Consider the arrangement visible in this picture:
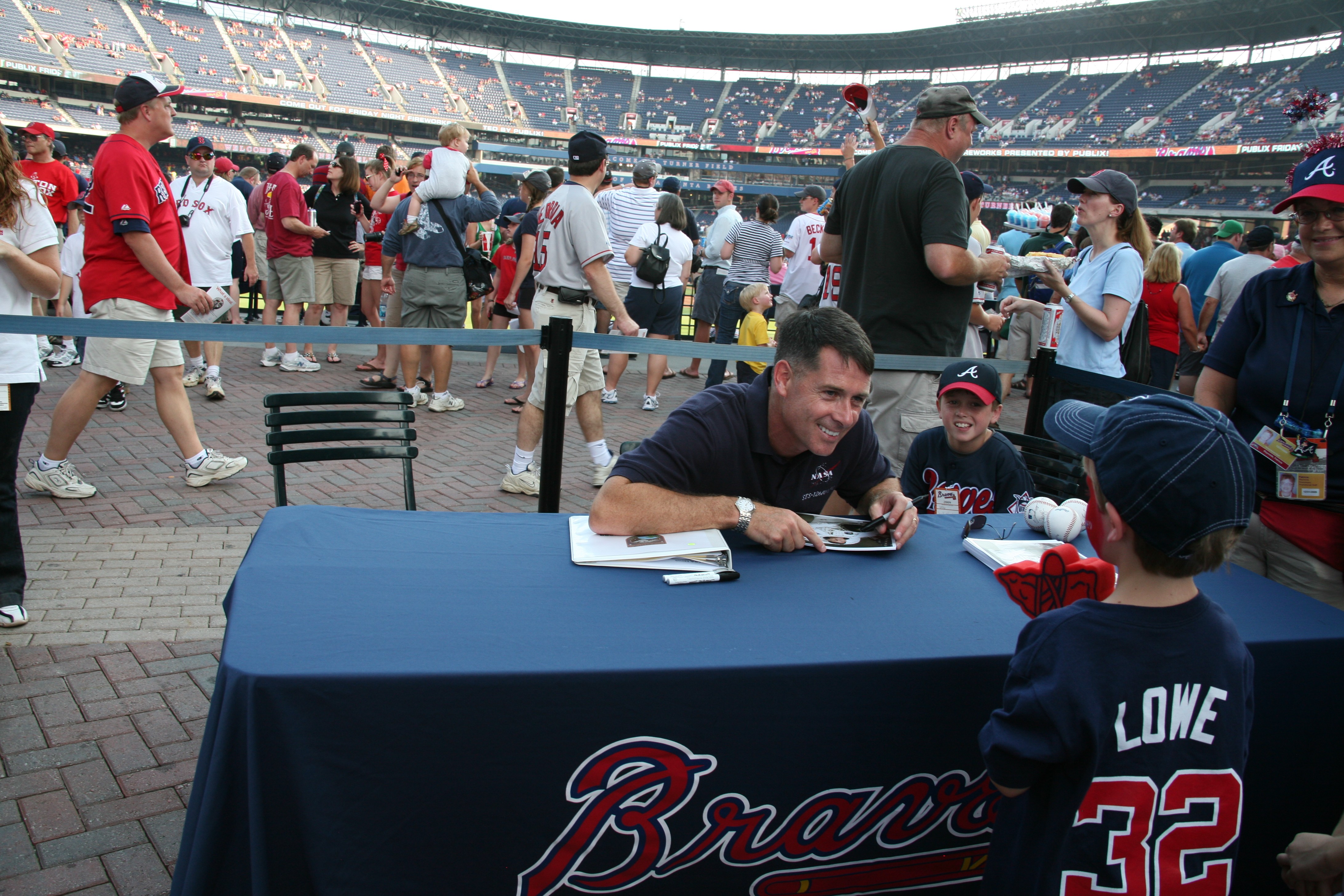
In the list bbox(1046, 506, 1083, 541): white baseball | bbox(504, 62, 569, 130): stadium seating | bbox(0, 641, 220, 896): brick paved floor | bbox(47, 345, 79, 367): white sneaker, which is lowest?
bbox(0, 641, 220, 896): brick paved floor

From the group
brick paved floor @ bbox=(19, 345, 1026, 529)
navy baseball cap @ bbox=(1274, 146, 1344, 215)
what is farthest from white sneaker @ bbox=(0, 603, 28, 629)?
navy baseball cap @ bbox=(1274, 146, 1344, 215)

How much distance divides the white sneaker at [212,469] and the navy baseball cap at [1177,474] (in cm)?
466

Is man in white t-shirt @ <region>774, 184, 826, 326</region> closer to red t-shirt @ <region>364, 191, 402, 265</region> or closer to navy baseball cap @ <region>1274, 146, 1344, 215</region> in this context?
red t-shirt @ <region>364, 191, 402, 265</region>

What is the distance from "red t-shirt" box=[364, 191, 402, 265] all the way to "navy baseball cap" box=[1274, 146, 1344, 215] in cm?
706

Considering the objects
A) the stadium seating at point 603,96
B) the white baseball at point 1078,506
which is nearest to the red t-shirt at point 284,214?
the white baseball at point 1078,506

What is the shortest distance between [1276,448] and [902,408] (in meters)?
1.33

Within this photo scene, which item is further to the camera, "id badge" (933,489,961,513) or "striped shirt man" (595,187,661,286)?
"striped shirt man" (595,187,661,286)

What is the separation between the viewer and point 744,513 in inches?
81.3

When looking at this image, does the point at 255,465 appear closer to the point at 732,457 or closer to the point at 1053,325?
the point at 732,457

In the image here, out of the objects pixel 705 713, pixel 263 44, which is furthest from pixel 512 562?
pixel 263 44

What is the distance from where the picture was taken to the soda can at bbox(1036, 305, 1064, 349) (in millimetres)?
4324

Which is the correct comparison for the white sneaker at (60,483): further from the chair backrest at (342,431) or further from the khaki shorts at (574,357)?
the khaki shorts at (574,357)

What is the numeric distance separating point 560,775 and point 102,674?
2.13 metres

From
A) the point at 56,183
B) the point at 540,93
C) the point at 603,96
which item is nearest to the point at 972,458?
the point at 56,183
